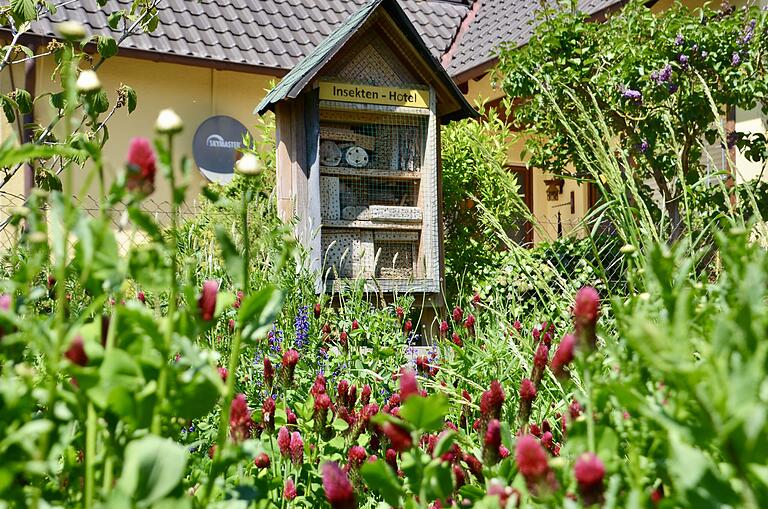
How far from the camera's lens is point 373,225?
16.3ft

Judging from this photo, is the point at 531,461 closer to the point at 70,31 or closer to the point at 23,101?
the point at 70,31

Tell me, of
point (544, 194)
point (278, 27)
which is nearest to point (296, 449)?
point (278, 27)

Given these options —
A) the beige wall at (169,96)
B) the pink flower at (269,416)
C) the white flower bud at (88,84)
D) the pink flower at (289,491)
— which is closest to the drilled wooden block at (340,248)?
the pink flower at (269,416)

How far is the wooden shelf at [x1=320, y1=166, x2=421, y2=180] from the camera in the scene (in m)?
4.89

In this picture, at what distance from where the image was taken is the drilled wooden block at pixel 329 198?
4.87m

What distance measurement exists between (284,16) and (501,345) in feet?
25.6

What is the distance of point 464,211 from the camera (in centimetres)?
605

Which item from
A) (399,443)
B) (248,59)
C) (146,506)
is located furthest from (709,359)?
(248,59)

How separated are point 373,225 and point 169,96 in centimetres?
431

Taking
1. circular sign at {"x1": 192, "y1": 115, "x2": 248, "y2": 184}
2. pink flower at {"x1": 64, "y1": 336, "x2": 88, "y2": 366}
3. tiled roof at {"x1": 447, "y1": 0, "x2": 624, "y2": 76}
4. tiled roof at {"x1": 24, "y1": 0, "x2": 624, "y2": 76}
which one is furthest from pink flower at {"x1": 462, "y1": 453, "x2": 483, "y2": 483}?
circular sign at {"x1": 192, "y1": 115, "x2": 248, "y2": 184}

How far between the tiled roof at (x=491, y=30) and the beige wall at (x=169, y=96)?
215 centimetres

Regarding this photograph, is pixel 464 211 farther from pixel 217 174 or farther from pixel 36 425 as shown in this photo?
pixel 36 425

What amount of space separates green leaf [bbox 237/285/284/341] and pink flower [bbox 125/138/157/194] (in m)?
0.13

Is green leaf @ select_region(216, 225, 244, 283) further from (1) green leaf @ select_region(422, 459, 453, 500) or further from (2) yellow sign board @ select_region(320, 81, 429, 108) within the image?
(2) yellow sign board @ select_region(320, 81, 429, 108)
